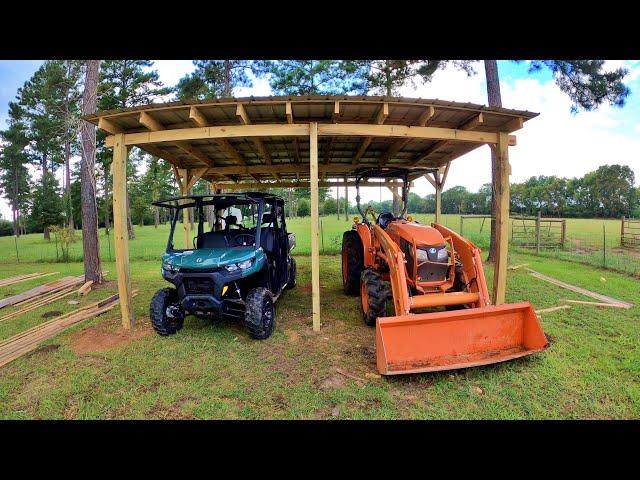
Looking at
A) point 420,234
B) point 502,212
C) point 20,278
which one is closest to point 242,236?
point 420,234

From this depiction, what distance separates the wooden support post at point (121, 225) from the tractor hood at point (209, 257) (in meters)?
0.90

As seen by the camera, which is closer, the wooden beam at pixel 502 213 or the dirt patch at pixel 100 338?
the dirt patch at pixel 100 338

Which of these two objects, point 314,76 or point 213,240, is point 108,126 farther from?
point 314,76

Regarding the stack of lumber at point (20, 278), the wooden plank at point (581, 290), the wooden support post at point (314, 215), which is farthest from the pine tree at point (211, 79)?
the wooden plank at point (581, 290)

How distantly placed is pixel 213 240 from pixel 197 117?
1791 mm

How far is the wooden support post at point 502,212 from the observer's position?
4629 mm

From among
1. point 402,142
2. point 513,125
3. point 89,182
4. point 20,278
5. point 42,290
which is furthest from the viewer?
point 20,278

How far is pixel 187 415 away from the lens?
8.50 ft

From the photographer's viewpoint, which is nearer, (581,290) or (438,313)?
(438,313)

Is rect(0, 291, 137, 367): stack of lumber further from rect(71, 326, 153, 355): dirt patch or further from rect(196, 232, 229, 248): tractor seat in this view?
rect(196, 232, 229, 248): tractor seat

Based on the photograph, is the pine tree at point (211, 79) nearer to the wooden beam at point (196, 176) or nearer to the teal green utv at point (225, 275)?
the wooden beam at point (196, 176)

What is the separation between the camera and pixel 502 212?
4773mm
